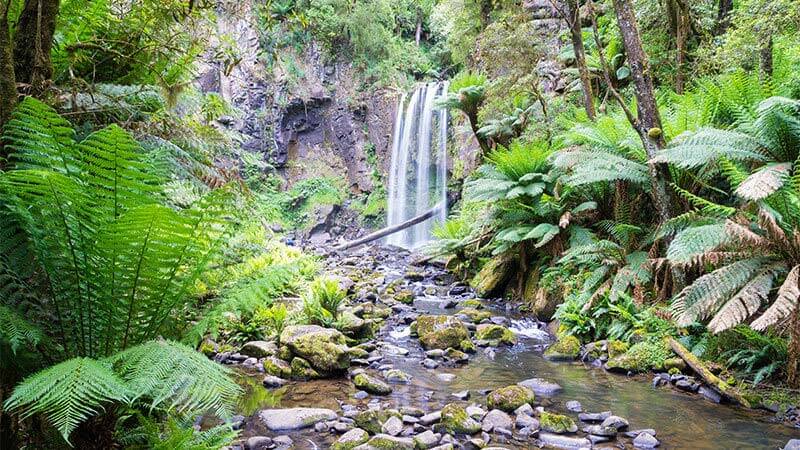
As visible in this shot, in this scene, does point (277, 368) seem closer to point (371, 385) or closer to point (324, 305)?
point (371, 385)

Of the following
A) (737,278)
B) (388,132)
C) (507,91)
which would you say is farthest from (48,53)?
(388,132)

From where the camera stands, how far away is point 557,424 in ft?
10.8

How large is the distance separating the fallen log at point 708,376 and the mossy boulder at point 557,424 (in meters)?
1.21

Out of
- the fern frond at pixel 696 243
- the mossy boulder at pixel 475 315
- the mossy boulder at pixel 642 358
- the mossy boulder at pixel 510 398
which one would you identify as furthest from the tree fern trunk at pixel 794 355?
the mossy boulder at pixel 475 315

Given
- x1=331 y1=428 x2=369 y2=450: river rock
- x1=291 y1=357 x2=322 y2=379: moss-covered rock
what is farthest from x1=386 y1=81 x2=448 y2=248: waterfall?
x1=331 y1=428 x2=369 y2=450: river rock

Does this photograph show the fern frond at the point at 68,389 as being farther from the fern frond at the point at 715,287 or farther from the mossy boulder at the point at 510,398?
the fern frond at the point at 715,287

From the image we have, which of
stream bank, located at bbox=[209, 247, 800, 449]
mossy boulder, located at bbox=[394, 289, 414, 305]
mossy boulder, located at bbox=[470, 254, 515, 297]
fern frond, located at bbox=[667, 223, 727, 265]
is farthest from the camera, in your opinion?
mossy boulder, located at bbox=[470, 254, 515, 297]

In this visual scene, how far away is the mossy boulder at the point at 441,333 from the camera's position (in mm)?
5234

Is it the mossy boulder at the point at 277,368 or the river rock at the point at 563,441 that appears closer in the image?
Answer: the river rock at the point at 563,441

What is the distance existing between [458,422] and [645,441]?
113 centimetres

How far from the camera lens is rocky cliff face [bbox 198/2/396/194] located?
17.7 metres

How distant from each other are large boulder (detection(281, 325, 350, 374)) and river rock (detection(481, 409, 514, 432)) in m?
1.48

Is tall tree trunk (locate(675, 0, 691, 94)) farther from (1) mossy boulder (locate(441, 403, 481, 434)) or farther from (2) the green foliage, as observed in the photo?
(1) mossy boulder (locate(441, 403, 481, 434))

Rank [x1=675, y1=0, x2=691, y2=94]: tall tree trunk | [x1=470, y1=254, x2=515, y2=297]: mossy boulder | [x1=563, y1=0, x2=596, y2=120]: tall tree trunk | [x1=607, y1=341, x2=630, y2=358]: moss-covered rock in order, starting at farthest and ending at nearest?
[x1=470, y1=254, x2=515, y2=297]: mossy boulder → [x1=675, y1=0, x2=691, y2=94]: tall tree trunk → [x1=563, y1=0, x2=596, y2=120]: tall tree trunk → [x1=607, y1=341, x2=630, y2=358]: moss-covered rock
